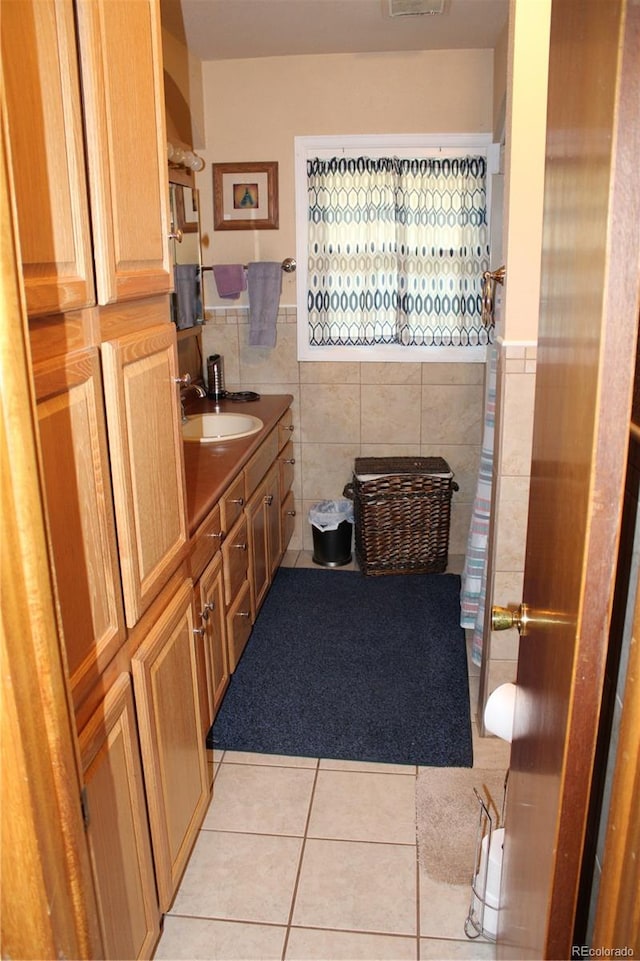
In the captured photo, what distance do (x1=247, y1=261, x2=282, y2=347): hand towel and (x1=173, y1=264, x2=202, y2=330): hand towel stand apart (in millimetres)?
264

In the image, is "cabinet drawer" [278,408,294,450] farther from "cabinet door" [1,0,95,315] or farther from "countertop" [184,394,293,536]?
"cabinet door" [1,0,95,315]

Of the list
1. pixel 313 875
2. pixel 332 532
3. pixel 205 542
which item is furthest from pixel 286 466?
pixel 313 875

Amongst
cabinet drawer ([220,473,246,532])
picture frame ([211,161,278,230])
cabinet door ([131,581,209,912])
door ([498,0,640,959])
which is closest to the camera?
door ([498,0,640,959])

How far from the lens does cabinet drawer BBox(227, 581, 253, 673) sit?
8.88 feet

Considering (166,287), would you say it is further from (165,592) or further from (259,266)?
(259,266)

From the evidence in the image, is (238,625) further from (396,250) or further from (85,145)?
(396,250)

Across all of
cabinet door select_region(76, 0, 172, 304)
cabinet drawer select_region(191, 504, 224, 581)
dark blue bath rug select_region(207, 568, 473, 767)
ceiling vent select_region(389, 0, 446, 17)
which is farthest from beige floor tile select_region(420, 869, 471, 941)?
ceiling vent select_region(389, 0, 446, 17)

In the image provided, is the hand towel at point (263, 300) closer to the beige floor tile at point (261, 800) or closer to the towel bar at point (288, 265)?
the towel bar at point (288, 265)

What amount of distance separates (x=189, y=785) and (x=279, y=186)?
115 inches

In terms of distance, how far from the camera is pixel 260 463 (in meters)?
3.20

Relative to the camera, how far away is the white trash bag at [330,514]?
393 centimetres

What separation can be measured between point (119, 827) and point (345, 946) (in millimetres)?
710

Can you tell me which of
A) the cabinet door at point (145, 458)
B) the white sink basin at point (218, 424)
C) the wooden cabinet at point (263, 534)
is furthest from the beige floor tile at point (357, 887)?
the white sink basin at point (218, 424)

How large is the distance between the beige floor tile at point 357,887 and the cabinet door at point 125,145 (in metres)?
1.53
